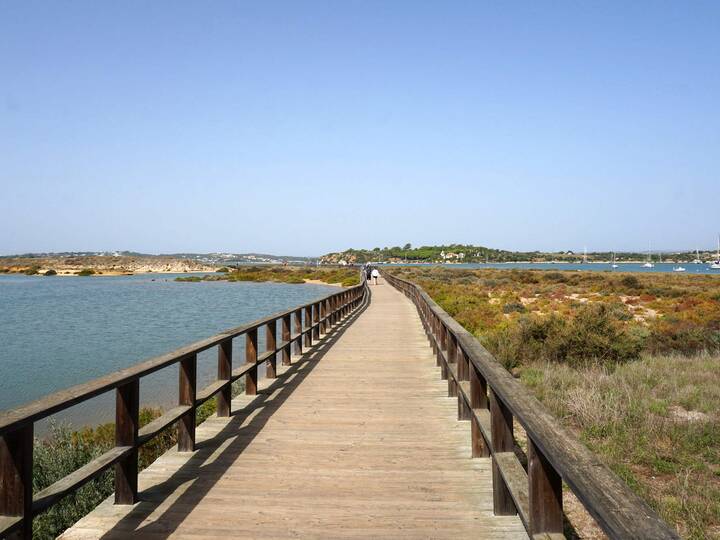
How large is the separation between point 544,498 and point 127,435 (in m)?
2.78

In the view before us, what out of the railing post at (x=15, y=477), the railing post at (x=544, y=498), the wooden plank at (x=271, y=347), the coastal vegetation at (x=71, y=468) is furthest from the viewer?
the wooden plank at (x=271, y=347)

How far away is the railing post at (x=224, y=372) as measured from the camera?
5986 mm

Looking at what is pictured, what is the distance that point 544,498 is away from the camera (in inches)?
104

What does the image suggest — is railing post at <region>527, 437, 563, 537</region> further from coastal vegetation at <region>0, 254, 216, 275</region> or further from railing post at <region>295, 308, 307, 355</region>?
coastal vegetation at <region>0, 254, 216, 275</region>

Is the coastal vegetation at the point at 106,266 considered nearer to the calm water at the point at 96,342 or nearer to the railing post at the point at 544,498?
the calm water at the point at 96,342

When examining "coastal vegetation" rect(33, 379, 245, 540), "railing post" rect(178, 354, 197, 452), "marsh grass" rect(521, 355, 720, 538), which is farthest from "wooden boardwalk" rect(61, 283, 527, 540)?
"marsh grass" rect(521, 355, 720, 538)

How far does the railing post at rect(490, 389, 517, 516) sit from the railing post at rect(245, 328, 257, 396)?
3.93 meters

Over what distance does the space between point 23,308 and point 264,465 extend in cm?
4070

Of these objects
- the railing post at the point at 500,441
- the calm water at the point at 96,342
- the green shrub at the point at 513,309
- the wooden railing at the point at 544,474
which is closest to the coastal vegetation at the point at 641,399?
the railing post at the point at 500,441

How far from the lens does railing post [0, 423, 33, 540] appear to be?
109 inches

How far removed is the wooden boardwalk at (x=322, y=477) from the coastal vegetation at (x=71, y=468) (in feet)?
3.91

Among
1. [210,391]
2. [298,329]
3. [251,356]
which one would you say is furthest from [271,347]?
[210,391]

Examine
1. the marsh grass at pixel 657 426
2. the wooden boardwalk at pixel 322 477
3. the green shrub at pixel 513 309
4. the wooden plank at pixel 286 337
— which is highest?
the wooden plank at pixel 286 337

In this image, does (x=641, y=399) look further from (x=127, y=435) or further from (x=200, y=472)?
(x=127, y=435)
